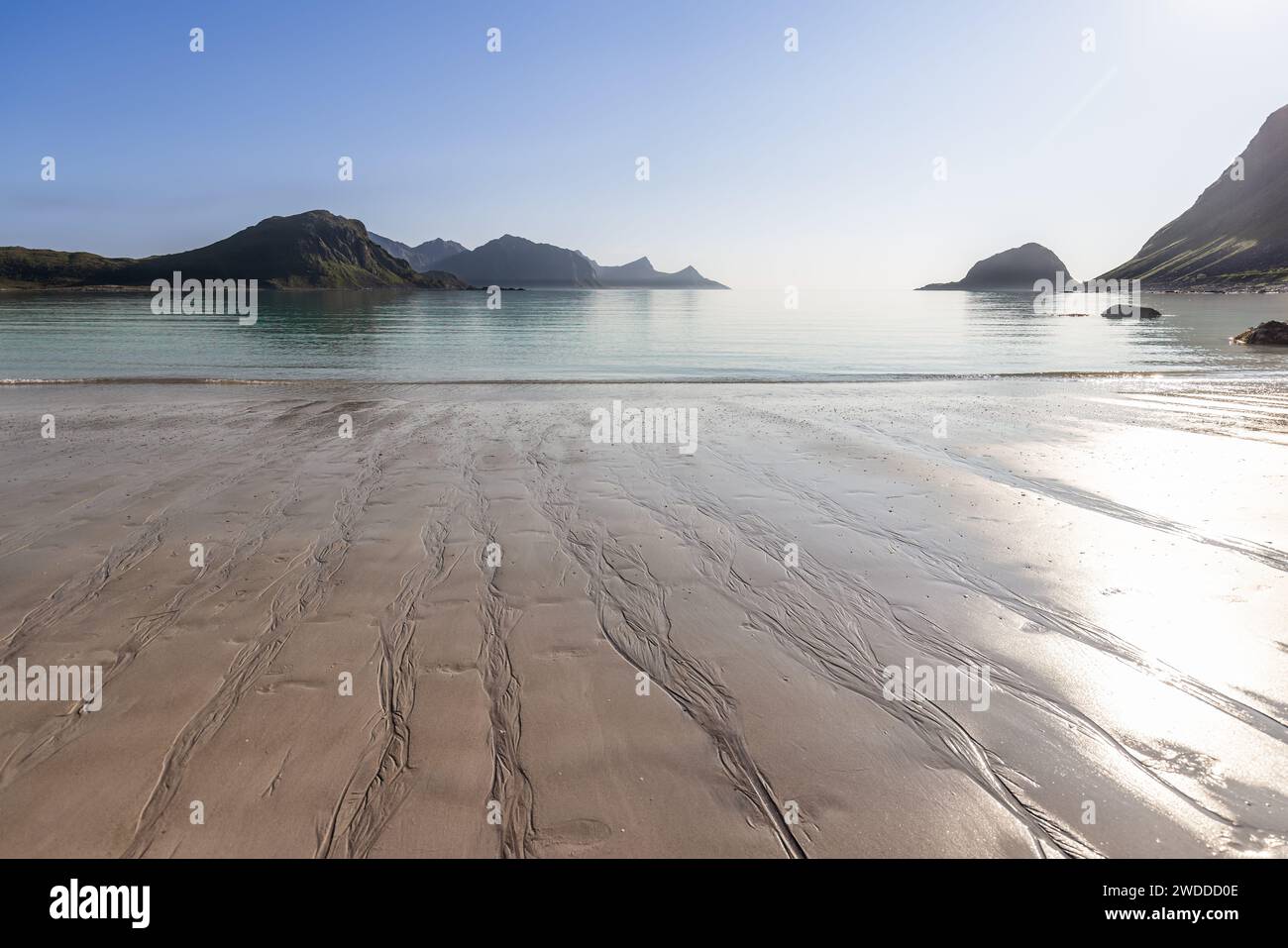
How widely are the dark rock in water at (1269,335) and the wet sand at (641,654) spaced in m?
38.9

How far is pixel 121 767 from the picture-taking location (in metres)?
4.73

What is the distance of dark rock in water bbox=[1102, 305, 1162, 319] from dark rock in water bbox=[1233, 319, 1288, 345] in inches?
1392

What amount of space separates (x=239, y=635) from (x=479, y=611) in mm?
2350

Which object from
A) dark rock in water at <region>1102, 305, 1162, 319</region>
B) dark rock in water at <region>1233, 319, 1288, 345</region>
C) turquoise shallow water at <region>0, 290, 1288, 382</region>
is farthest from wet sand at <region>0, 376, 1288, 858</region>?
dark rock in water at <region>1102, 305, 1162, 319</region>

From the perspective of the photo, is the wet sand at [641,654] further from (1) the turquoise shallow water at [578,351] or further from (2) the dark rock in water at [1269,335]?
(2) the dark rock in water at [1269,335]

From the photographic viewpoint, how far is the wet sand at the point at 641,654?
432 cm

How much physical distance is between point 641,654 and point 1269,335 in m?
54.2

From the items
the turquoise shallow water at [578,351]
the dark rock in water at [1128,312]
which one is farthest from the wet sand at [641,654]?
the dark rock in water at [1128,312]

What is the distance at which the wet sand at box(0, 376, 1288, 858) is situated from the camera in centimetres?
432

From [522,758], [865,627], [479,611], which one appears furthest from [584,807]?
[865,627]

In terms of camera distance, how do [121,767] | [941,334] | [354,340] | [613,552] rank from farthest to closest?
[941,334]
[354,340]
[613,552]
[121,767]

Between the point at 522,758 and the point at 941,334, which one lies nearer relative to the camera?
the point at 522,758
